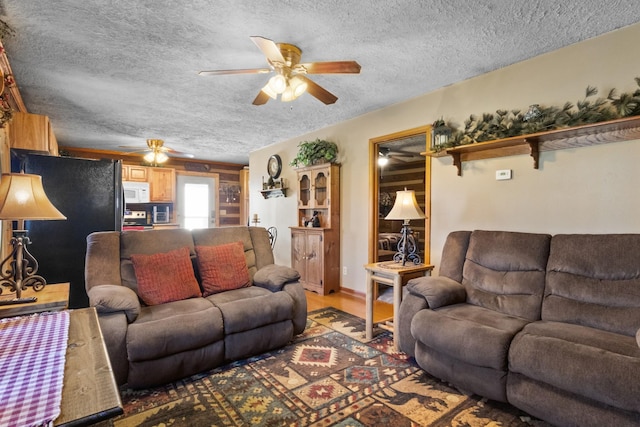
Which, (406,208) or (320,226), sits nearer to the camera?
(406,208)

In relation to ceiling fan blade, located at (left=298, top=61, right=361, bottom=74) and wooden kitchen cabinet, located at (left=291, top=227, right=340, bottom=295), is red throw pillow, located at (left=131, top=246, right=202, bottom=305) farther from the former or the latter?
wooden kitchen cabinet, located at (left=291, top=227, right=340, bottom=295)

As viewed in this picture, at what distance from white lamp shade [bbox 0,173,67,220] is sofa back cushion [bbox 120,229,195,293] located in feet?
2.49

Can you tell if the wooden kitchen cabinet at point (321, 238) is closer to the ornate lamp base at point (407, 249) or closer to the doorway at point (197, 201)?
the ornate lamp base at point (407, 249)

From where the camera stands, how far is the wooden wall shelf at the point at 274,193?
5.69 m

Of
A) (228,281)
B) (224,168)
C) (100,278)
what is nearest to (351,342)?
(228,281)

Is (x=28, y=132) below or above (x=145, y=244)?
above

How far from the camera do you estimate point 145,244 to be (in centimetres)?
267

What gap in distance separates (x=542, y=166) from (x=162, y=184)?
277 inches

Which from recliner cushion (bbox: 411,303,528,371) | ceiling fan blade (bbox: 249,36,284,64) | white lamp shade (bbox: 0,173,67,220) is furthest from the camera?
ceiling fan blade (bbox: 249,36,284,64)

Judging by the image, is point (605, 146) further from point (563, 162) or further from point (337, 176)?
point (337, 176)

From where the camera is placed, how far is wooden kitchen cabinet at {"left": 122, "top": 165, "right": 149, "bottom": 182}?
6.70 meters

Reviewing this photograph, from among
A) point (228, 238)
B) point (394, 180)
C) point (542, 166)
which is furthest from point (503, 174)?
point (394, 180)

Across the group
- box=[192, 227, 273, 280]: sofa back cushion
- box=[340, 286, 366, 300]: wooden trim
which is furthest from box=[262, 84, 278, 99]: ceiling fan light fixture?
box=[340, 286, 366, 300]: wooden trim

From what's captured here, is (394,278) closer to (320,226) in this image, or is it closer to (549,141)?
(549,141)
